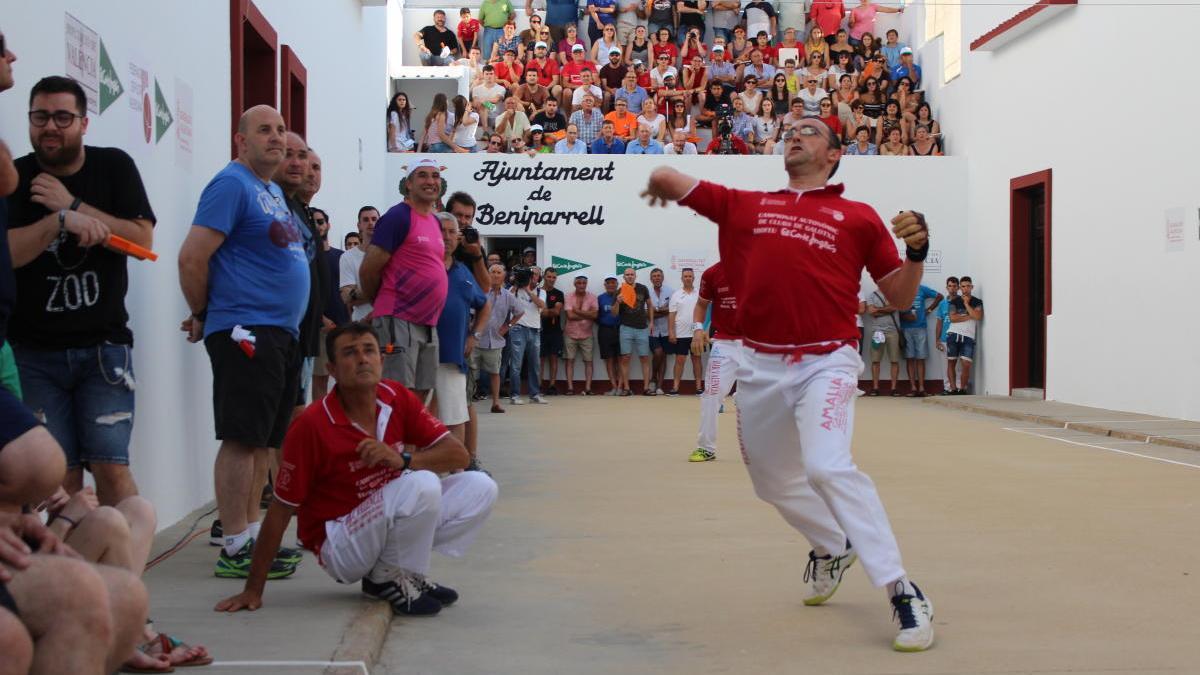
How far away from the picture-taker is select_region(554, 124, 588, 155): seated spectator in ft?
78.8

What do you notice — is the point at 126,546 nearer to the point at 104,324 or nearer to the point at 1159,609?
the point at 104,324

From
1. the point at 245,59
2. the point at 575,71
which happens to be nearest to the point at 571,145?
the point at 575,71

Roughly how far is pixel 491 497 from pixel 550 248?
59.8 feet

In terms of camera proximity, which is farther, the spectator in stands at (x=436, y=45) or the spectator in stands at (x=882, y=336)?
the spectator in stands at (x=436, y=45)

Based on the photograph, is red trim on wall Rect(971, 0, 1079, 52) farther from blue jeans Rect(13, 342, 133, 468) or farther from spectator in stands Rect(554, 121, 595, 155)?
blue jeans Rect(13, 342, 133, 468)

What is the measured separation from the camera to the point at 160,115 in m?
7.83

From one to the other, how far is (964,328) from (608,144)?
249 inches

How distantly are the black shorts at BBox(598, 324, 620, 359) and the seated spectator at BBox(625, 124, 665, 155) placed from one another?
3.04 meters

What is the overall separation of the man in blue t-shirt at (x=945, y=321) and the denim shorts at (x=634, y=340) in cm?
463

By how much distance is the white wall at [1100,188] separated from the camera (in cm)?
1664

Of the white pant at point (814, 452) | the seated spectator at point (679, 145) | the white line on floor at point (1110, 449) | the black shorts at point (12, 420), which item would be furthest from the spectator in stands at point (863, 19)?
the black shorts at point (12, 420)

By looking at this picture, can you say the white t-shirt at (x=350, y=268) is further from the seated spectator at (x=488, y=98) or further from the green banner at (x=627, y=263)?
the seated spectator at (x=488, y=98)

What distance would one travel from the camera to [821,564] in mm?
5938

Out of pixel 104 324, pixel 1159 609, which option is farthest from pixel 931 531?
pixel 104 324
